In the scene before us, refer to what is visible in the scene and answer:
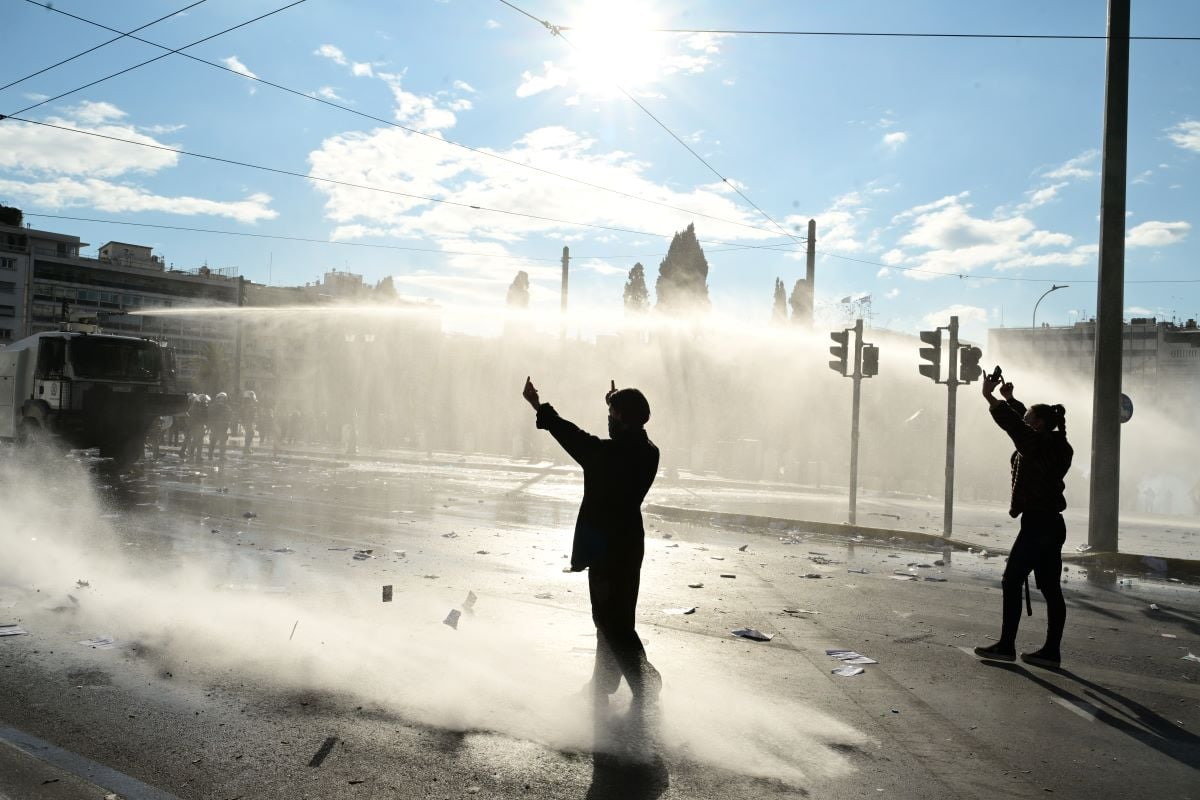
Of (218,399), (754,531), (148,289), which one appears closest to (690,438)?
(218,399)

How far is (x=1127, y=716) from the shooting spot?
4.91m

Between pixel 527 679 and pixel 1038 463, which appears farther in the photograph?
pixel 1038 463

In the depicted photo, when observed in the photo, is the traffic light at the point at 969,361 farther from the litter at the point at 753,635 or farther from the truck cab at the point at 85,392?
the truck cab at the point at 85,392

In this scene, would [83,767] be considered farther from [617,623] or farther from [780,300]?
[780,300]

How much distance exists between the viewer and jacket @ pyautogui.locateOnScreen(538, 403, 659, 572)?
4898 millimetres

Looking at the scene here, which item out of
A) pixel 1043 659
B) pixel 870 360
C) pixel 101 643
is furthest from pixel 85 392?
pixel 1043 659

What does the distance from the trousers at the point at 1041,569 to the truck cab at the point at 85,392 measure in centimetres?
1642

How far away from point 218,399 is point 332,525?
520 inches

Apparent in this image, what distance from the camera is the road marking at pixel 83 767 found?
3.41 meters

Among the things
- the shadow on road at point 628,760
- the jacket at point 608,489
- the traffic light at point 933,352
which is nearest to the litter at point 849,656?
the jacket at point 608,489

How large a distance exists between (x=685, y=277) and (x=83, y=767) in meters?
54.8

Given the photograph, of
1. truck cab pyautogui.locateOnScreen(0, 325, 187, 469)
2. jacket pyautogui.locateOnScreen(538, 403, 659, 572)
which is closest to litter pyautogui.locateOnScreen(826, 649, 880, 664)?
jacket pyautogui.locateOnScreen(538, 403, 659, 572)

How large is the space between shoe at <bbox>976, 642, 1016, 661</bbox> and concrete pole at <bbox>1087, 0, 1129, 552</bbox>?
6.70 m

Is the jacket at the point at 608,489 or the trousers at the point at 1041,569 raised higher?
the jacket at the point at 608,489
